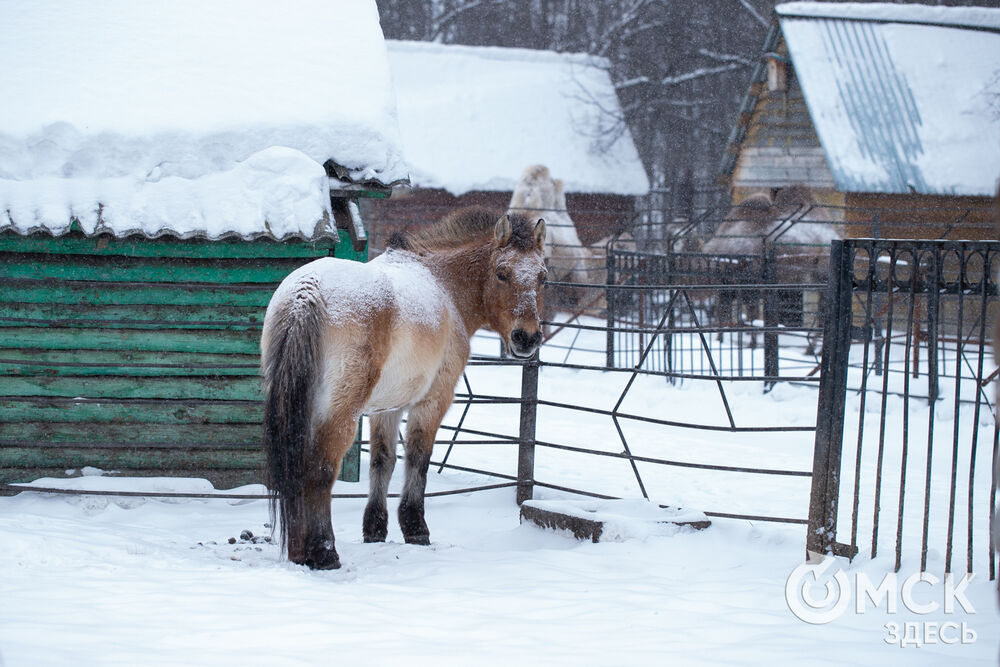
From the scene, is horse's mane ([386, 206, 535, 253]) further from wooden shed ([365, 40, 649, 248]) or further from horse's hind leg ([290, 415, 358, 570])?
wooden shed ([365, 40, 649, 248])

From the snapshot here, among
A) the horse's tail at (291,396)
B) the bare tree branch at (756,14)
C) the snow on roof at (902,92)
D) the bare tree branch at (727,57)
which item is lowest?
the horse's tail at (291,396)

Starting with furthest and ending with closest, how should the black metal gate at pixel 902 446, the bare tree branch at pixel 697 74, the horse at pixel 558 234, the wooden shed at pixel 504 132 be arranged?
the bare tree branch at pixel 697 74 < the wooden shed at pixel 504 132 < the horse at pixel 558 234 < the black metal gate at pixel 902 446

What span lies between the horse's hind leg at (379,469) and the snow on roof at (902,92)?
479 inches

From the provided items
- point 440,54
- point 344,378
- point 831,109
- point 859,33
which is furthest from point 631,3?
point 344,378

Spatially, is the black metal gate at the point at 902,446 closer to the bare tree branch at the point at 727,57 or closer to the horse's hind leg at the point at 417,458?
the horse's hind leg at the point at 417,458

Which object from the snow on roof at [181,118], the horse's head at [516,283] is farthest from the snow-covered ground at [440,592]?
the snow on roof at [181,118]

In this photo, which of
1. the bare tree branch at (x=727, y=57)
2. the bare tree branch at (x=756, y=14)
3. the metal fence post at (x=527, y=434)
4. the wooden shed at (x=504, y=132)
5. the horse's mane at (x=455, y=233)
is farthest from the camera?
the bare tree branch at (x=756, y=14)

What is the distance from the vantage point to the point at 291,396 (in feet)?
14.0

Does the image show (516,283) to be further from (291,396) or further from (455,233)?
(291,396)

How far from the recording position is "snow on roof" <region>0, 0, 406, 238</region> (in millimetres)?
6324

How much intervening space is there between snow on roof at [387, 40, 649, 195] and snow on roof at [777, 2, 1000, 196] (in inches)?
285

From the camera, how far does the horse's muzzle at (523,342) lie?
5.23 meters

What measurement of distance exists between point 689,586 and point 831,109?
14112 millimetres

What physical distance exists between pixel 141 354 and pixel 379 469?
2550 millimetres
